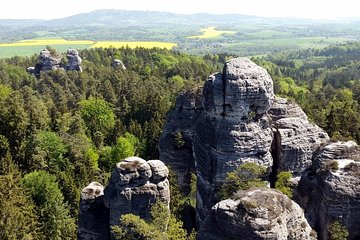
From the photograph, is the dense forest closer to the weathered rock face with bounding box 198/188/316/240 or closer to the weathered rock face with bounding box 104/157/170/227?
the weathered rock face with bounding box 104/157/170/227

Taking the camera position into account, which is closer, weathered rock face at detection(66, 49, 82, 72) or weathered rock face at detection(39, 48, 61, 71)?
weathered rock face at detection(39, 48, 61, 71)

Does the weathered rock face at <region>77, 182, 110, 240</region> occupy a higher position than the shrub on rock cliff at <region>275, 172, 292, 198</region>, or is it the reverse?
the shrub on rock cliff at <region>275, 172, 292, 198</region>

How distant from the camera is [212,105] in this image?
33.7m

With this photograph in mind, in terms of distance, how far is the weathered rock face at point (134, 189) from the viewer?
98.6 ft

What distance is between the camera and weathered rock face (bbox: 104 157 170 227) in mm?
30062

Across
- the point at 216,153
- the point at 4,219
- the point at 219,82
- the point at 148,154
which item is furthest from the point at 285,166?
the point at 148,154

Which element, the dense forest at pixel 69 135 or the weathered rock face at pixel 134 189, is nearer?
the weathered rock face at pixel 134 189

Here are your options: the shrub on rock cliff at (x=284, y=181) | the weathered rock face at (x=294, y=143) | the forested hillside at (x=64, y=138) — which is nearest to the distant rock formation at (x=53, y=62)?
the forested hillside at (x=64, y=138)

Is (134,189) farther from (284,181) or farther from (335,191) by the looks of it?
(335,191)

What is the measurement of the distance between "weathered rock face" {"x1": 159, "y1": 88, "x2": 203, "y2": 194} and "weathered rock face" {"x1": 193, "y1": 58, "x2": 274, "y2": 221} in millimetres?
14150

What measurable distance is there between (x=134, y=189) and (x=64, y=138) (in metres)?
33.8

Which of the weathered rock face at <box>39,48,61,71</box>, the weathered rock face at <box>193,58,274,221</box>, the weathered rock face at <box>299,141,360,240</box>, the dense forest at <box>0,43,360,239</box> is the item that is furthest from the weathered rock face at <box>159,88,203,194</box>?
the weathered rock face at <box>39,48,61,71</box>

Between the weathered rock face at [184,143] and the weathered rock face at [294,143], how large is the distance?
1447 cm

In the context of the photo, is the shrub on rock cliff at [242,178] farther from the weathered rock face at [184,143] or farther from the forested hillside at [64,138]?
the forested hillside at [64,138]
